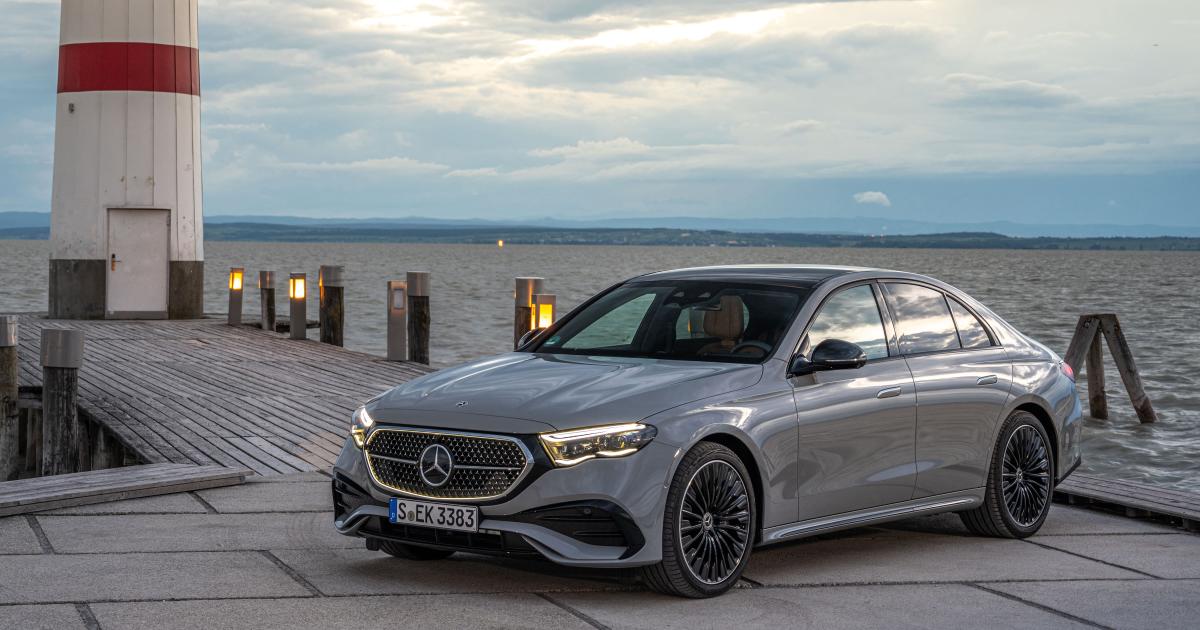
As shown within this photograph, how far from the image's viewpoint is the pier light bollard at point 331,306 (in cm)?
2278

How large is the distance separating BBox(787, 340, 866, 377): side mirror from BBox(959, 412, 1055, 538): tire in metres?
1.57

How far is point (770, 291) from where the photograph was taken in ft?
24.8

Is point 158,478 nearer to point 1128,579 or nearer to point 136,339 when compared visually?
point 1128,579

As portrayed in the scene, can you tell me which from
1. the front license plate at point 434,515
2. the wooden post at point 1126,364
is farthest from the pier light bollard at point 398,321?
the front license plate at point 434,515

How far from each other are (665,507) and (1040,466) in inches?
121

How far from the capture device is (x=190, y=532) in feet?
Answer: 25.6

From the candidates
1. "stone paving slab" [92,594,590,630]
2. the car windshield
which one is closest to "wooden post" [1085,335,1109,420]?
the car windshield

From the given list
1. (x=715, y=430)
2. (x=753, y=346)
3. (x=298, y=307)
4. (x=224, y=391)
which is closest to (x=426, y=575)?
(x=715, y=430)

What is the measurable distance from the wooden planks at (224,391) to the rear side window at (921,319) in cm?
431

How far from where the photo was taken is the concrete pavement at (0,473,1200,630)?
→ 612 cm

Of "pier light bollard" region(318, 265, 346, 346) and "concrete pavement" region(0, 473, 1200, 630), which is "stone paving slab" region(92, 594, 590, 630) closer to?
"concrete pavement" region(0, 473, 1200, 630)

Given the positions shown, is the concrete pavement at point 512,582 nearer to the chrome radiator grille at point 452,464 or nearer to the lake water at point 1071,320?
the chrome radiator grille at point 452,464

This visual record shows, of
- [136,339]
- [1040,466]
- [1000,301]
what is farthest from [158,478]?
[1000,301]

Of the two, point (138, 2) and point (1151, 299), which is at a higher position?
point (138, 2)
